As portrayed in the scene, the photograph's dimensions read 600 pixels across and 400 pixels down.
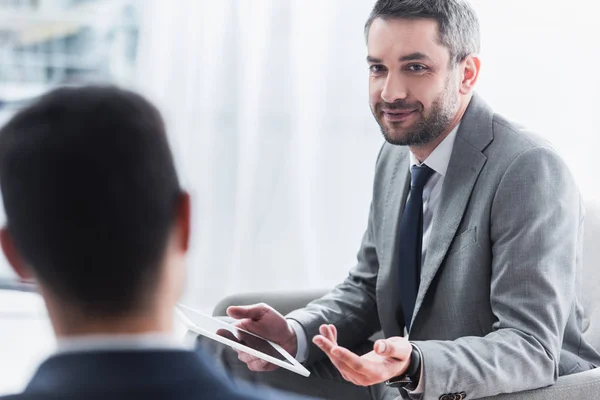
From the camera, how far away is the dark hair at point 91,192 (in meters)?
0.60

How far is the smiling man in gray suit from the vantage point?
1.32 meters

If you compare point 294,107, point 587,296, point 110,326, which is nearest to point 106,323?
point 110,326

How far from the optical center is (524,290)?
1.38 meters

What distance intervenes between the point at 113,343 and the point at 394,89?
113cm

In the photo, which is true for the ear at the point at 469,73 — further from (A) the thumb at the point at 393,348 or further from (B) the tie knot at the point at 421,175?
(A) the thumb at the point at 393,348

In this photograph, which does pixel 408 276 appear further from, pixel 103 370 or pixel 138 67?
pixel 138 67

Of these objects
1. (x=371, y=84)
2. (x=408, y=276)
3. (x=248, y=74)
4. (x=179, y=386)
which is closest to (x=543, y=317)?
(x=408, y=276)

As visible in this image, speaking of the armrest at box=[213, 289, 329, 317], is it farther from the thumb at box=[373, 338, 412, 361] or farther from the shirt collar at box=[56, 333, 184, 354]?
the shirt collar at box=[56, 333, 184, 354]

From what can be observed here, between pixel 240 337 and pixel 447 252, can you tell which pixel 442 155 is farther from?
pixel 240 337

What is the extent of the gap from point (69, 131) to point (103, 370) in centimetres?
18

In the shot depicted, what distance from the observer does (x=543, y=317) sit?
4.51 feet

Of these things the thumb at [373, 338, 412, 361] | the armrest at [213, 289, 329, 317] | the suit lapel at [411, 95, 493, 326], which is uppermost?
the suit lapel at [411, 95, 493, 326]

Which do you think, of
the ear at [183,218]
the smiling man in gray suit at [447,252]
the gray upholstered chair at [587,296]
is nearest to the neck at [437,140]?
the smiling man in gray suit at [447,252]

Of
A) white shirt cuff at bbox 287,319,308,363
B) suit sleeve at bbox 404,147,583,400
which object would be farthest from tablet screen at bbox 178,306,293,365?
suit sleeve at bbox 404,147,583,400
